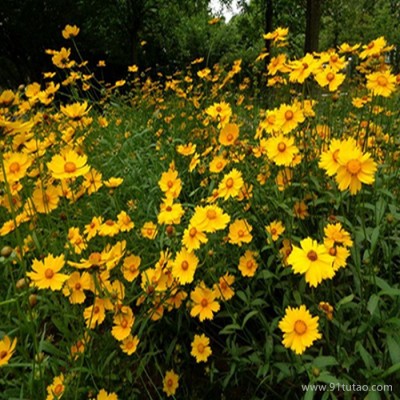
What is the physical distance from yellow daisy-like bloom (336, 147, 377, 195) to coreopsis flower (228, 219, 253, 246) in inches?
15.1

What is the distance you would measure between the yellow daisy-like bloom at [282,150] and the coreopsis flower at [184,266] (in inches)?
16.0

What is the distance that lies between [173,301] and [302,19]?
12262mm

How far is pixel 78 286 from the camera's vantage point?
1.17m

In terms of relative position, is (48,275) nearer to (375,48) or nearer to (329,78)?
(329,78)

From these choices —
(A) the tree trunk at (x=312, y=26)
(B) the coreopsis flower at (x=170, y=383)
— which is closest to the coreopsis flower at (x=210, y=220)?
(B) the coreopsis flower at (x=170, y=383)

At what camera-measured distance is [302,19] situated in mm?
11727

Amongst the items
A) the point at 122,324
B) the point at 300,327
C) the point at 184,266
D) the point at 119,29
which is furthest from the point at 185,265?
the point at 119,29

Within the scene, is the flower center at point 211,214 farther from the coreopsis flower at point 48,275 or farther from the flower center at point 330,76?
the flower center at point 330,76

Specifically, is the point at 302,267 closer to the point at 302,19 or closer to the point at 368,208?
the point at 368,208

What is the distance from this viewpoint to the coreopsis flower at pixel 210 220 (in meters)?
1.12

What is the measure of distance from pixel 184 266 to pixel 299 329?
354 millimetres

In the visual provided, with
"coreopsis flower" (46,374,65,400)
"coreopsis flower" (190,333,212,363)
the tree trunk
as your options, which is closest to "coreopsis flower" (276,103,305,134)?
"coreopsis flower" (190,333,212,363)

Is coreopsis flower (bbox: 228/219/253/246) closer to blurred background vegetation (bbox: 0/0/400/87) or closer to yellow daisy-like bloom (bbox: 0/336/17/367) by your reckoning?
yellow daisy-like bloom (bbox: 0/336/17/367)

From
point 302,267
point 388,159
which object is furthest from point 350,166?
point 388,159
